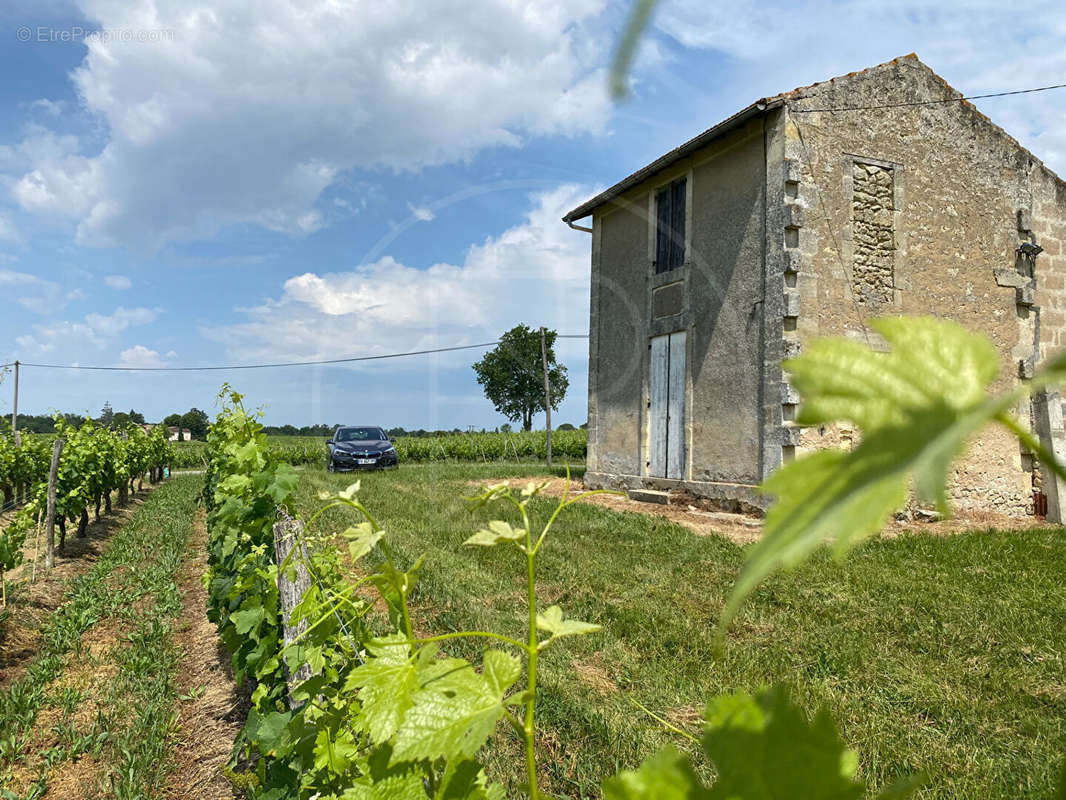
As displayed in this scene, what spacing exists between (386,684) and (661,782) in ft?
2.17

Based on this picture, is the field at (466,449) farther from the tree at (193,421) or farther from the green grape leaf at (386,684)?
the tree at (193,421)

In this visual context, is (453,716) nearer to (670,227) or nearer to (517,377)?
(670,227)

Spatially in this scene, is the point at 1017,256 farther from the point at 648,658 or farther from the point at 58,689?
the point at 58,689

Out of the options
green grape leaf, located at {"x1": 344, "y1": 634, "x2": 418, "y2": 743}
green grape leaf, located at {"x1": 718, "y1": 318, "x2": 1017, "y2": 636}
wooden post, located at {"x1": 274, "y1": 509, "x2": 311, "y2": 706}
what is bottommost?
wooden post, located at {"x1": 274, "y1": 509, "x2": 311, "y2": 706}

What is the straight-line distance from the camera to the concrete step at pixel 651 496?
1015 cm

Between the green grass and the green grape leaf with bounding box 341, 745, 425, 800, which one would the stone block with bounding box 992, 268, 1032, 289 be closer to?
the green grass

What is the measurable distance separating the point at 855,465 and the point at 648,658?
4.39 m

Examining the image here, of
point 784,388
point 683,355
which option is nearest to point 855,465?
point 784,388

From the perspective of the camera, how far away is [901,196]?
926 cm

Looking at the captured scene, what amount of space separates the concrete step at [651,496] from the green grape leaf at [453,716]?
921 cm

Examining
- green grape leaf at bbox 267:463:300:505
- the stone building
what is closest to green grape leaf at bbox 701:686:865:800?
green grape leaf at bbox 267:463:300:505

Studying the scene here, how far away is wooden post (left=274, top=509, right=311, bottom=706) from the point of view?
2.49m

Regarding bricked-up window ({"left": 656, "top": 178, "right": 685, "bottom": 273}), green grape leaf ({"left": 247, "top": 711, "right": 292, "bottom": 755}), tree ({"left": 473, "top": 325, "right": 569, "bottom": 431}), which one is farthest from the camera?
tree ({"left": 473, "top": 325, "right": 569, "bottom": 431})

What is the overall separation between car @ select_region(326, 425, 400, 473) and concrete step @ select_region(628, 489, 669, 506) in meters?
10.3
